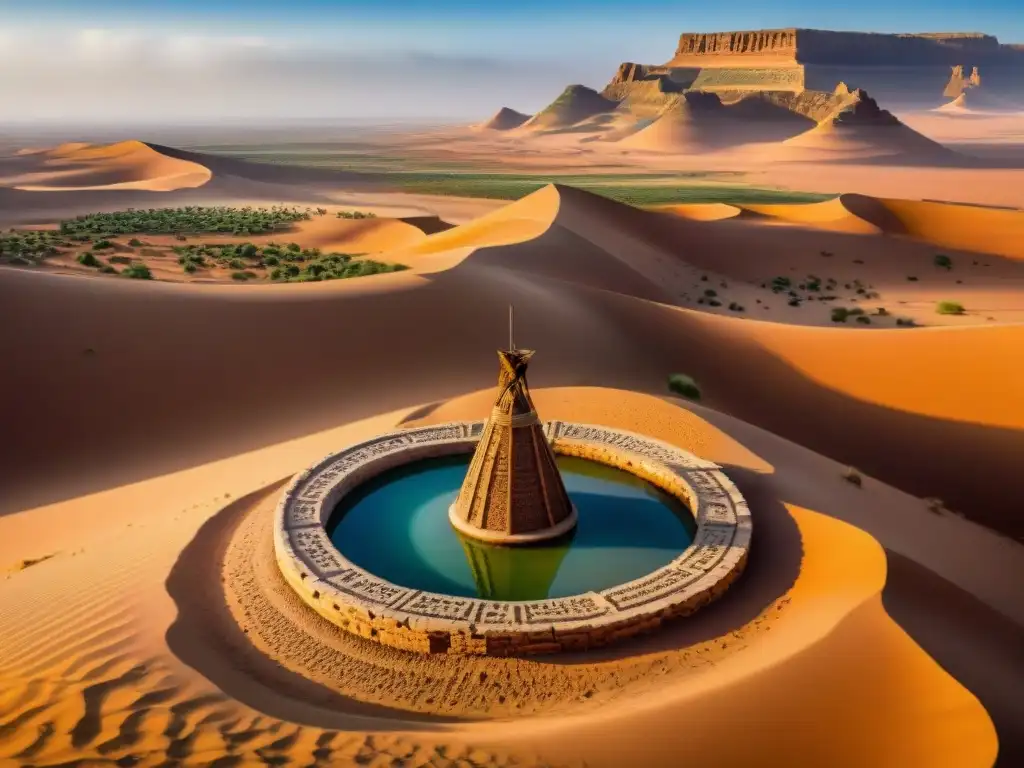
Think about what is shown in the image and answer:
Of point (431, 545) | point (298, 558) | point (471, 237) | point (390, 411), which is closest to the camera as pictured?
point (298, 558)

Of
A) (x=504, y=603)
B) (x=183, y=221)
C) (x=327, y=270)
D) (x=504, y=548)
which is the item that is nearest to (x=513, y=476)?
(x=504, y=548)

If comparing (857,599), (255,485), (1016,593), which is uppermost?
(857,599)

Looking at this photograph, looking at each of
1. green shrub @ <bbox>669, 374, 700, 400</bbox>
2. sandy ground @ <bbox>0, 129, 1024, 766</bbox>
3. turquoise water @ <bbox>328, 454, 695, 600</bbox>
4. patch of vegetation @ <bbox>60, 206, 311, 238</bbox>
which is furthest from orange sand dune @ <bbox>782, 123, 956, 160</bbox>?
turquoise water @ <bbox>328, 454, 695, 600</bbox>

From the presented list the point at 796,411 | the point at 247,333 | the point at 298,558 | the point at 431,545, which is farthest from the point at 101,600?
the point at 796,411

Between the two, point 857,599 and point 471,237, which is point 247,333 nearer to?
point 857,599

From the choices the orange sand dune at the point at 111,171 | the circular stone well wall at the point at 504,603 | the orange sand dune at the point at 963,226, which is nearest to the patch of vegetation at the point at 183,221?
the orange sand dune at the point at 111,171

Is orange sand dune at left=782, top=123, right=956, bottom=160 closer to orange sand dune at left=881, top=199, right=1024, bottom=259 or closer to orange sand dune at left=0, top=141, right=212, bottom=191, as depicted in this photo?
orange sand dune at left=881, top=199, right=1024, bottom=259
